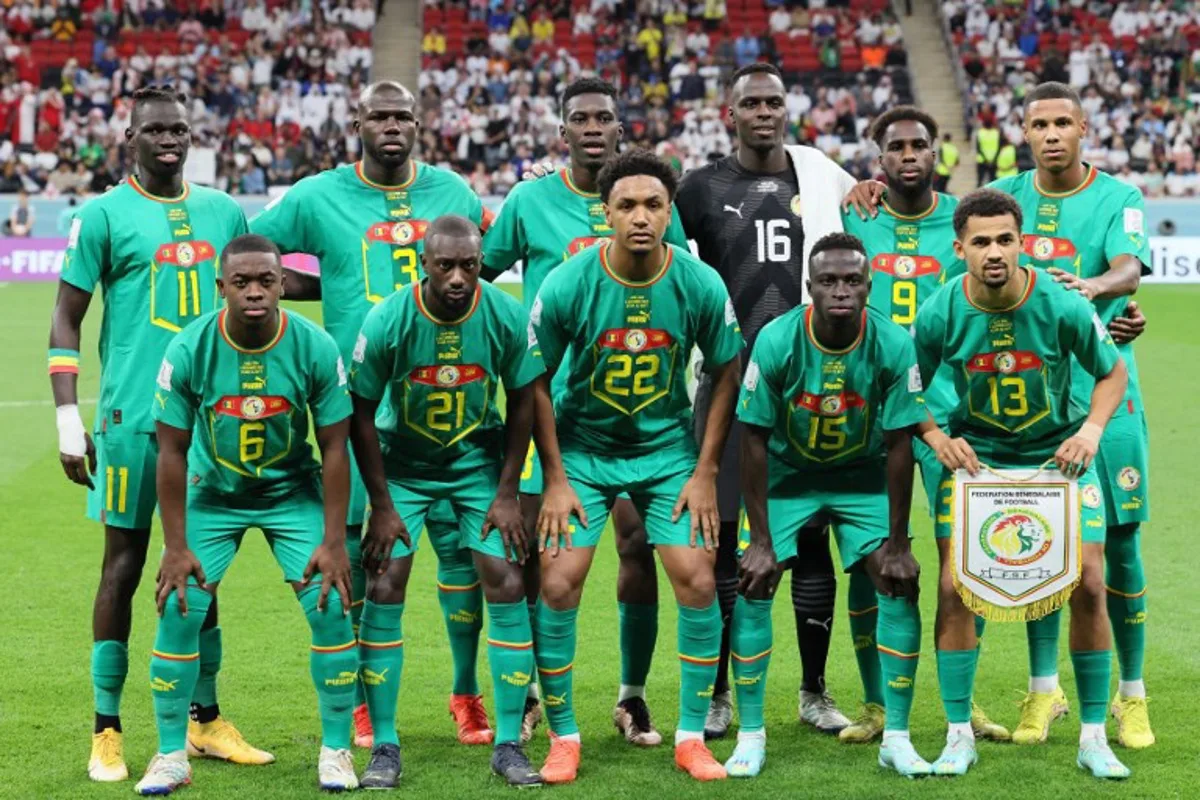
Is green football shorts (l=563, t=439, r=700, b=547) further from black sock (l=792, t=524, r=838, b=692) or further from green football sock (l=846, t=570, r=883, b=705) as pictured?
green football sock (l=846, t=570, r=883, b=705)

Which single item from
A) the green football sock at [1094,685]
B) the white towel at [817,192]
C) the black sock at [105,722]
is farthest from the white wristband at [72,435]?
the green football sock at [1094,685]

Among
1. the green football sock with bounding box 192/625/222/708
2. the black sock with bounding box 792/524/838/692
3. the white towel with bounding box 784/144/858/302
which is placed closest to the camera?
the green football sock with bounding box 192/625/222/708

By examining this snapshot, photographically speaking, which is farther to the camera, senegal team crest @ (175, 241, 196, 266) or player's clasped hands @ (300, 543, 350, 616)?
senegal team crest @ (175, 241, 196, 266)

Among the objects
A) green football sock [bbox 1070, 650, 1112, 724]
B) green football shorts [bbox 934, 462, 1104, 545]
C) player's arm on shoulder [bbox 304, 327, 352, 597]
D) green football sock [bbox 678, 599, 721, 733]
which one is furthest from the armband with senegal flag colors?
green football sock [bbox 1070, 650, 1112, 724]

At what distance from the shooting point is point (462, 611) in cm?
688

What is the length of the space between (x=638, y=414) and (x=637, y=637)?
38.5 inches

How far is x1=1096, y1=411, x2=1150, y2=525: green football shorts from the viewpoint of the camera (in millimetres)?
6633

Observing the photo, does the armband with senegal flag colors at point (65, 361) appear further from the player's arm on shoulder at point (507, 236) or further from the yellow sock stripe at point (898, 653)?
the yellow sock stripe at point (898, 653)

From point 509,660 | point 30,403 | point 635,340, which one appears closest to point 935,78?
point 30,403

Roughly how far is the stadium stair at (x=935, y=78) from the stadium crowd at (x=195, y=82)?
1070cm

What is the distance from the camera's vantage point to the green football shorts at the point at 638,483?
251 inches

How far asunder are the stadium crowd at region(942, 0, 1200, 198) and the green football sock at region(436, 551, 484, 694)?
2344cm

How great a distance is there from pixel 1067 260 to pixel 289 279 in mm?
3082

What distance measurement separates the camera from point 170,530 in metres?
5.96
